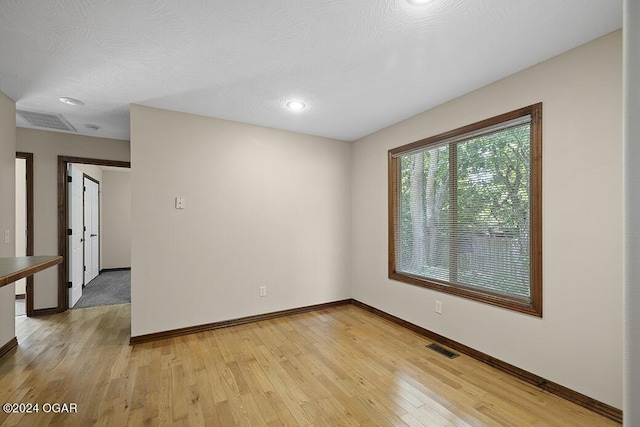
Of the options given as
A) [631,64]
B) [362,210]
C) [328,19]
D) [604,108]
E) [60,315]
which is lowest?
[60,315]

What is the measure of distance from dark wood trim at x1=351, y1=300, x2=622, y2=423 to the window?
48 cm

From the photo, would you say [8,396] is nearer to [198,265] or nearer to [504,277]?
[198,265]

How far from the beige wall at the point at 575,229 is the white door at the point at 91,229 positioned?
5911 mm

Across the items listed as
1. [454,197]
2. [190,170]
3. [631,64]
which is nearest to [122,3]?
[190,170]

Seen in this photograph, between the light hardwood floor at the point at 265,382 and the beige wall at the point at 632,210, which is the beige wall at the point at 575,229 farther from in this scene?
the beige wall at the point at 632,210

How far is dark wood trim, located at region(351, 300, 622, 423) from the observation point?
180 centimetres

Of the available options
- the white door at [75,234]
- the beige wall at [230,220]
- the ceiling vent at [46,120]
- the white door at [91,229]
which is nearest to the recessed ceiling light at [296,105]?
the beige wall at [230,220]

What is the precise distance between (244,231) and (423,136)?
2.35 m

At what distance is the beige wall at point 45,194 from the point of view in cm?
366

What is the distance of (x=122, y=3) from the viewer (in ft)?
5.08

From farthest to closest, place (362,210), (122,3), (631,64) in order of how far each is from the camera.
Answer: (362,210) < (122,3) < (631,64)

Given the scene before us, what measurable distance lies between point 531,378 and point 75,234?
563 cm

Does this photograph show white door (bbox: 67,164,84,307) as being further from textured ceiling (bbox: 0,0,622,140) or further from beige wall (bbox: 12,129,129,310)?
textured ceiling (bbox: 0,0,622,140)

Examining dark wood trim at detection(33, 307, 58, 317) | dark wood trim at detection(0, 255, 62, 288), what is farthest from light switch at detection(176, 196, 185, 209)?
dark wood trim at detection(33, 307, 58, 317)
